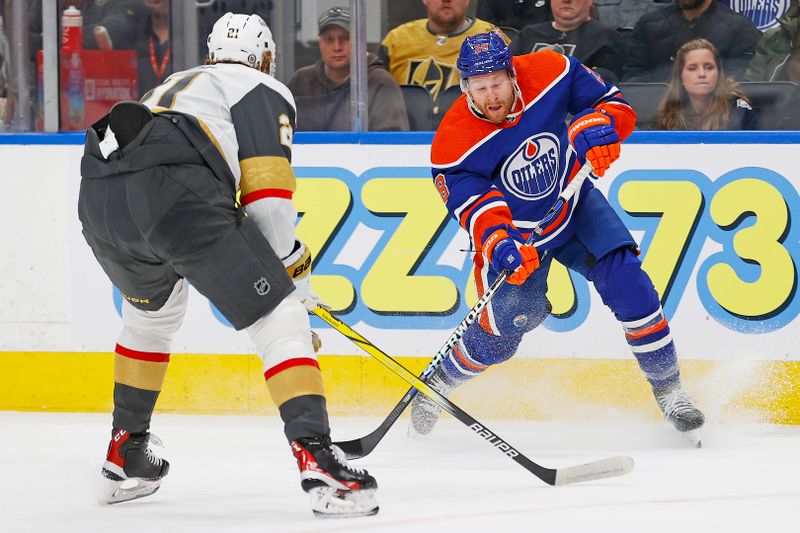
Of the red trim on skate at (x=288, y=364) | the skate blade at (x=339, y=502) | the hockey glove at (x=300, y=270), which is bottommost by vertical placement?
→ the skate blade at (x=339, y=502)

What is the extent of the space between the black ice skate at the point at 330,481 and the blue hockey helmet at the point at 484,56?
1.23 metres

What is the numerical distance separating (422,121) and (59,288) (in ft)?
4.21

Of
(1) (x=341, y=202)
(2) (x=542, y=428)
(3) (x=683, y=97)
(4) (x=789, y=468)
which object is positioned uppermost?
(3) (x=683, y=97)

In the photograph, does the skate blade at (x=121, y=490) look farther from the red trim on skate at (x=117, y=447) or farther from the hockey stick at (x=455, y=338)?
the hockey stick at (x=455, y=338)

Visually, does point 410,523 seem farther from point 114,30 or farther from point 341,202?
point 114,30

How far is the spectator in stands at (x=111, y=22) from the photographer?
13.6ft

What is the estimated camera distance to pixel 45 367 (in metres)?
4.11

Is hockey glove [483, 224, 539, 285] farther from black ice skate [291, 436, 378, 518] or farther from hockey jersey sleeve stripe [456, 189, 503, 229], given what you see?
black ice skate [291, 436, 378, 518]

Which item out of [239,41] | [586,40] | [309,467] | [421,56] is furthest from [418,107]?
[309,467]

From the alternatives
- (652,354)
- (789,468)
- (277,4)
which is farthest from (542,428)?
(277,4)

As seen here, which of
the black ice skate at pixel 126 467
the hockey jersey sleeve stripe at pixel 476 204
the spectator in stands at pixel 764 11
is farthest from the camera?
the spectator in stands at pixel 764 11

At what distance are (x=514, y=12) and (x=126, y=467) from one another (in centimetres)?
197

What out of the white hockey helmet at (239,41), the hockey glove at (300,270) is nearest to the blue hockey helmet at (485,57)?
the white hockey helmet at (239,41)

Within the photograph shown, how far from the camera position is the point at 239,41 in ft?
8.68
